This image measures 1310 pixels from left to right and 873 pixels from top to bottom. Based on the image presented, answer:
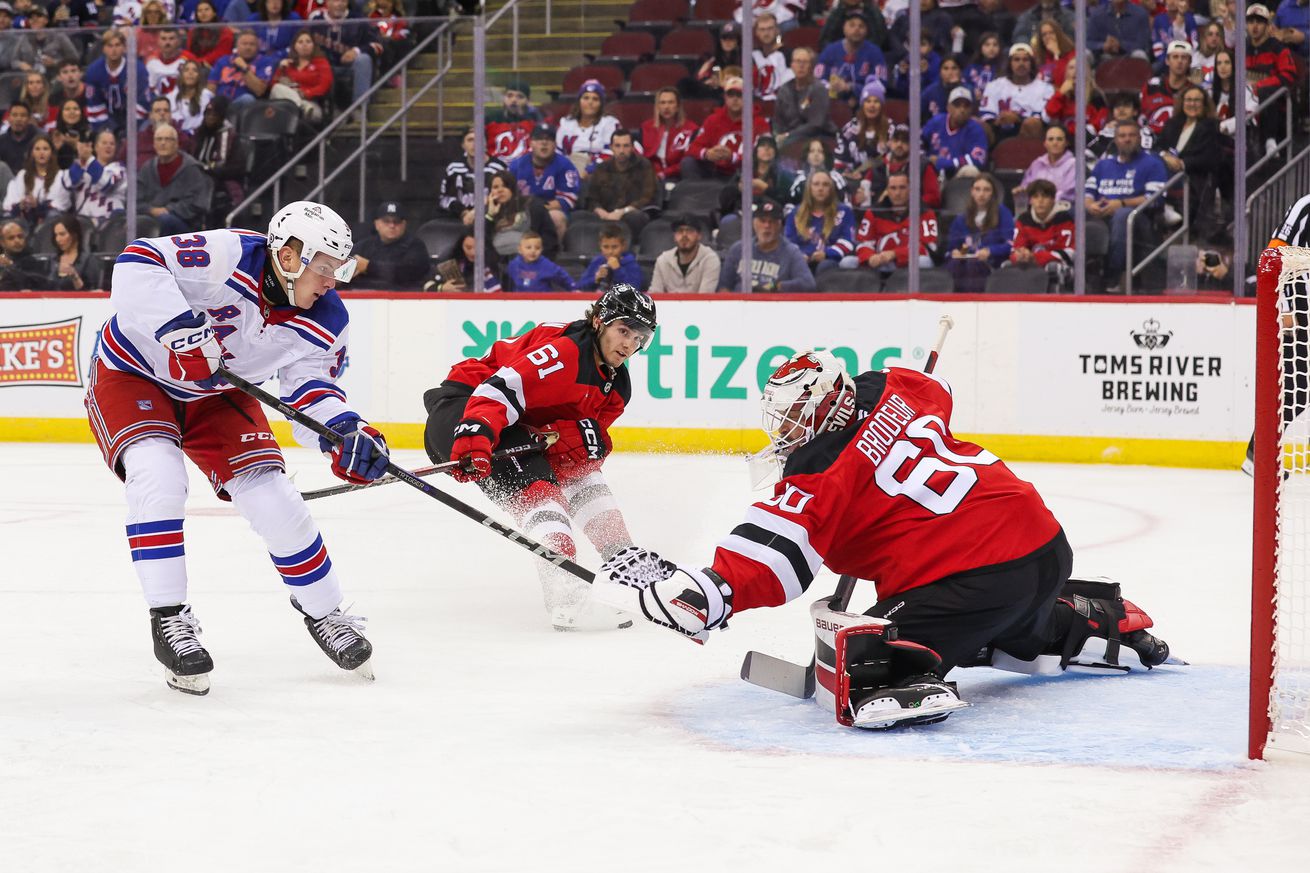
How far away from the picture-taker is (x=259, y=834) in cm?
240

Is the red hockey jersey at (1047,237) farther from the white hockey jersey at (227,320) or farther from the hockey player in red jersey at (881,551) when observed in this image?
the white hockey jersey at (227,320)

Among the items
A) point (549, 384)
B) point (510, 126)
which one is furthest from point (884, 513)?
point (510, 126)

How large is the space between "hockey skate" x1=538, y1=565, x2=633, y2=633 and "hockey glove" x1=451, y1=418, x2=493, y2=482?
365mm

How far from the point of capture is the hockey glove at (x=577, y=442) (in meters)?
4.36

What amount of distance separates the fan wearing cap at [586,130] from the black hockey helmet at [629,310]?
4.21m

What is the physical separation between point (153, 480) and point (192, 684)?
423 mm

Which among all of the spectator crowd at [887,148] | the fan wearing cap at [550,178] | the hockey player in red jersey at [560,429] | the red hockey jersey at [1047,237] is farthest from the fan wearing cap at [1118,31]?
the hockey player in red jersey at [560,429]

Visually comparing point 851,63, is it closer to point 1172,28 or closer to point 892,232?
point 892,232

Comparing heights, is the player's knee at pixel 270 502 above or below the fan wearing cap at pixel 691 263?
below

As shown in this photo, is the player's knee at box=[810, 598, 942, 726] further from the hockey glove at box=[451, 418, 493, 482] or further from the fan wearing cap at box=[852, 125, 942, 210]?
the fan wearing cap at box=[852, 125, 942, 210]

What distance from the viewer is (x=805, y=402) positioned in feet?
9.98

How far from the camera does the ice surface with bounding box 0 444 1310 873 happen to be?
2.34 m

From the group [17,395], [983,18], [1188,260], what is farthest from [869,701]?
[17,395]

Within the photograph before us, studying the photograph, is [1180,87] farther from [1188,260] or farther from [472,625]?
[472,625]
